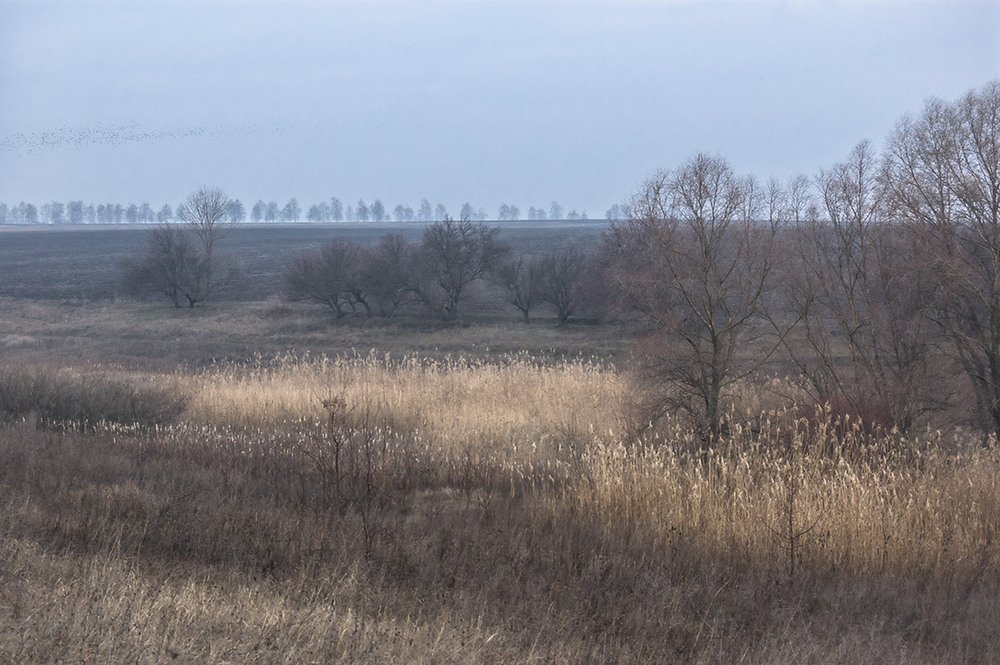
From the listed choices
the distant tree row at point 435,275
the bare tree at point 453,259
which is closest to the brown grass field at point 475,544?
the distant tree row at point 435,275

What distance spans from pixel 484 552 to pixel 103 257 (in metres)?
87.0

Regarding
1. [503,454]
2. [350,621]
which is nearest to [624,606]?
[350,621]

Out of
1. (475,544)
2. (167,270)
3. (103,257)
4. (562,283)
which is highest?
(103,257)

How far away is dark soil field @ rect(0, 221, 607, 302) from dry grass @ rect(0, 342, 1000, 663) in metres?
48.3

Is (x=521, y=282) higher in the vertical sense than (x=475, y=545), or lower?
higher

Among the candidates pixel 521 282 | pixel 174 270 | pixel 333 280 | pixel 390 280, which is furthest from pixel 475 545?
pixel 174 270

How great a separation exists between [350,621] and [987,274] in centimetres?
1437

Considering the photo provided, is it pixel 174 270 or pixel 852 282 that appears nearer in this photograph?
pixel 852 282

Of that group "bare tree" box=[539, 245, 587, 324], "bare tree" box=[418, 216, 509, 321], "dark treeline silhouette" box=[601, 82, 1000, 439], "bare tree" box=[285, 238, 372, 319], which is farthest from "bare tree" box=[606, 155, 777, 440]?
"bare tree" box=[285, 238, 372, 319]

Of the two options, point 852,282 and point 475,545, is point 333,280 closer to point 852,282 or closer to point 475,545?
point 852,282

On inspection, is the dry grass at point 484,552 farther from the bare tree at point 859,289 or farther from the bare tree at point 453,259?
the bare tree at point 453,259

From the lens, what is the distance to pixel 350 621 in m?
4.71

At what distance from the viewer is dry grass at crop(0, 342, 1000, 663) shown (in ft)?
15.1

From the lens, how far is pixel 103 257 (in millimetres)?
83625
